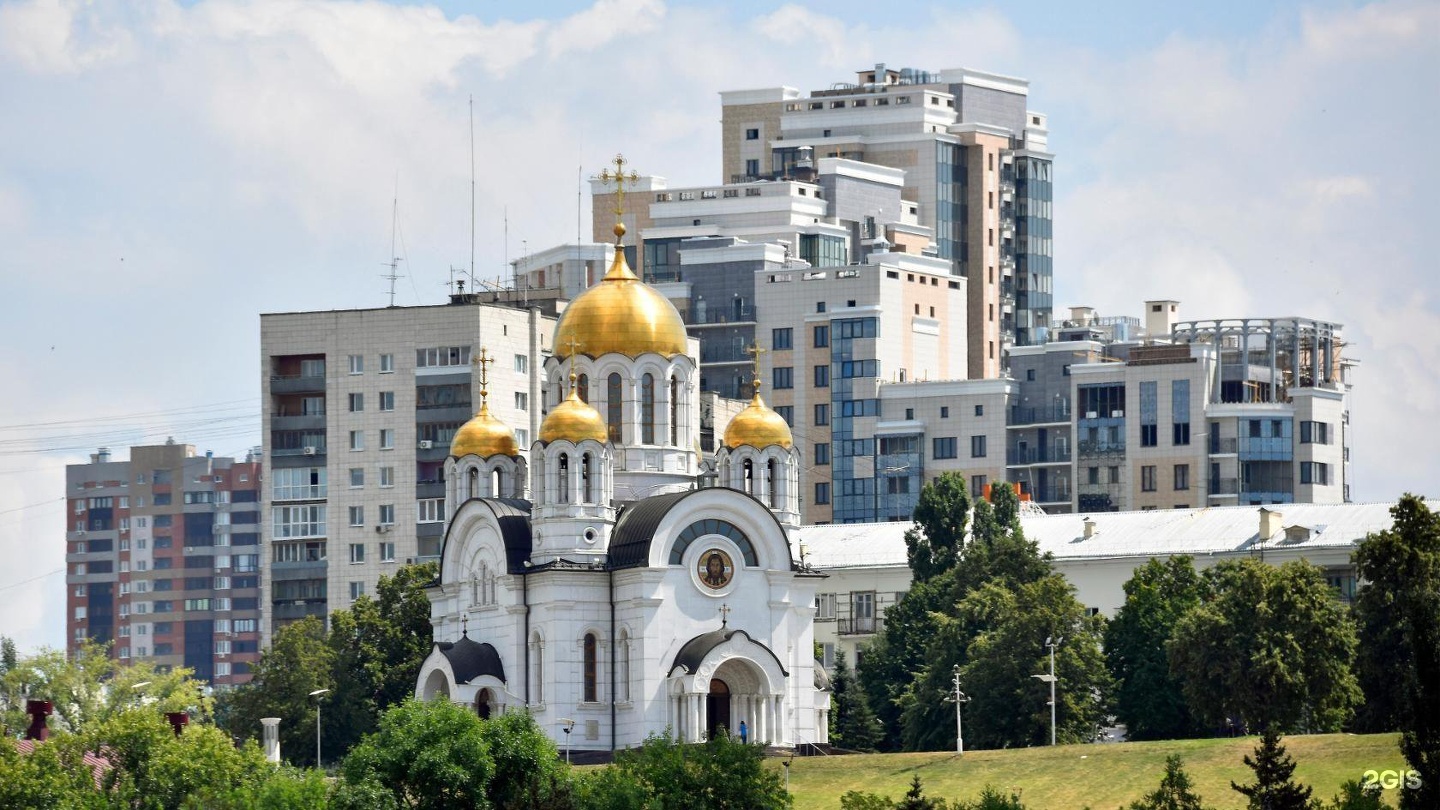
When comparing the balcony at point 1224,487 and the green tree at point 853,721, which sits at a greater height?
the balcony at point 1224,487

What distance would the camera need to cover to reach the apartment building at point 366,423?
124375mm

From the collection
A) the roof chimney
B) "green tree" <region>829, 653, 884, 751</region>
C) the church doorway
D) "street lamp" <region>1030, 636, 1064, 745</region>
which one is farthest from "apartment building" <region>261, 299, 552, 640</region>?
"street lamp" <region>1030, 636, 1064, 745</region>

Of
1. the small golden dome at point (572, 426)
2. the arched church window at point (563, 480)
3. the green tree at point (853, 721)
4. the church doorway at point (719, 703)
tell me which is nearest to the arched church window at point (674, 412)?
the small golden dome at point (572, 426)

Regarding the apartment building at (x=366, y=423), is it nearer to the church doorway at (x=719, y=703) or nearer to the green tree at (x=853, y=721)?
the green tree at (x=853, y=721)

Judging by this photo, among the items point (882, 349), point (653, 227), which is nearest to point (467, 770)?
point (882, 349)

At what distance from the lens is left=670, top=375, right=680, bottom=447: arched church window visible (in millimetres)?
92750

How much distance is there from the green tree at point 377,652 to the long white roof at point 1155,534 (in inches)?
497

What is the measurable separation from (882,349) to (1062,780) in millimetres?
63859

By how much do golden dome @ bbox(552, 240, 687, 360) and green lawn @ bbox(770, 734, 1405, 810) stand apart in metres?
13.2

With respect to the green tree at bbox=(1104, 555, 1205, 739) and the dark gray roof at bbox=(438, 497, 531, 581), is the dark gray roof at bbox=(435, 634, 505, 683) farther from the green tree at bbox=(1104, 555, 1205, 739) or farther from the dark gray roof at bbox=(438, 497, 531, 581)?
the green tree at bbox=(1104, 555, 1205, 739)

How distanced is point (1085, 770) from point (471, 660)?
18.1 metres

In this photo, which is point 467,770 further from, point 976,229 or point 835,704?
point 976,229

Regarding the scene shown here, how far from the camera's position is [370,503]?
125625mm

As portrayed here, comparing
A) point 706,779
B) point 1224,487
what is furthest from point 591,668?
point 1224,487
